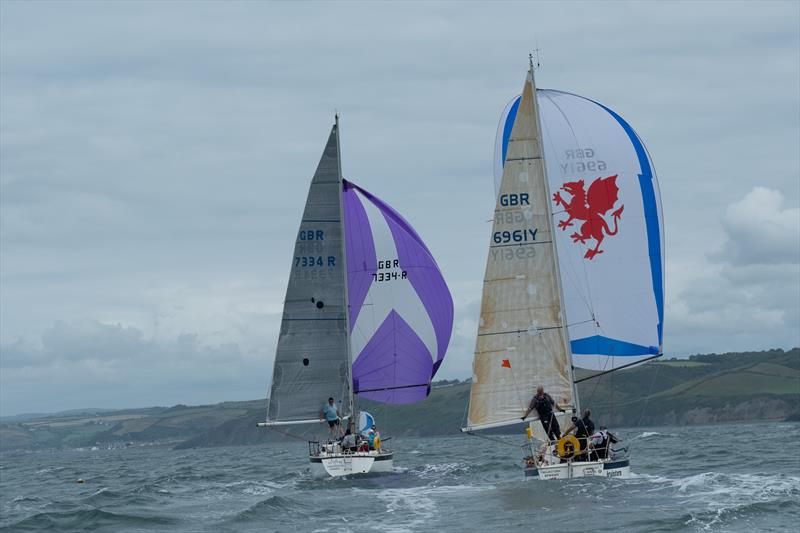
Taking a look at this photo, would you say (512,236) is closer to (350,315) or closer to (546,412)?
(546,412)

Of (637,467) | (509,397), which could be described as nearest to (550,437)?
(509,397)

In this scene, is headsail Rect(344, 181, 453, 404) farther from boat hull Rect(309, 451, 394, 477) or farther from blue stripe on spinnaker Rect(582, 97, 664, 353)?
blue stripe on spinnaker Rect(582, 97, 664, 353)

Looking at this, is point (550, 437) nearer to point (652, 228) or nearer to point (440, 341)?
point (652, 228)

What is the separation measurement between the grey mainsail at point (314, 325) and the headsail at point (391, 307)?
0.53 m

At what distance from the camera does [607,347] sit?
3319 centimetres

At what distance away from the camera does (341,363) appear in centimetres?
4291

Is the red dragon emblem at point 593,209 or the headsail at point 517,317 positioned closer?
the headsail at point 517,317

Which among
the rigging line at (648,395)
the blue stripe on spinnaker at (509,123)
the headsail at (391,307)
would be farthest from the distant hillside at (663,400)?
the blue stripe on spinnaker at (509,123)

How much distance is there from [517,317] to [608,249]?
323 centimetres

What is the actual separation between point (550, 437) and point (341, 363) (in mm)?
12466

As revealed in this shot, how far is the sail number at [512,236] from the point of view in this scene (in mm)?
32656

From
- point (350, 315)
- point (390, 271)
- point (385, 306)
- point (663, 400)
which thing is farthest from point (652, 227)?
point (663, 400)

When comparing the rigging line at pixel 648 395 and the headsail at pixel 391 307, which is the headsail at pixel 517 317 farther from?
the rigging line at pixel 648 395

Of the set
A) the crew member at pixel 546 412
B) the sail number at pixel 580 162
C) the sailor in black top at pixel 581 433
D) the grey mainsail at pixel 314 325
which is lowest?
the sailor in black top at pixel 581 433
